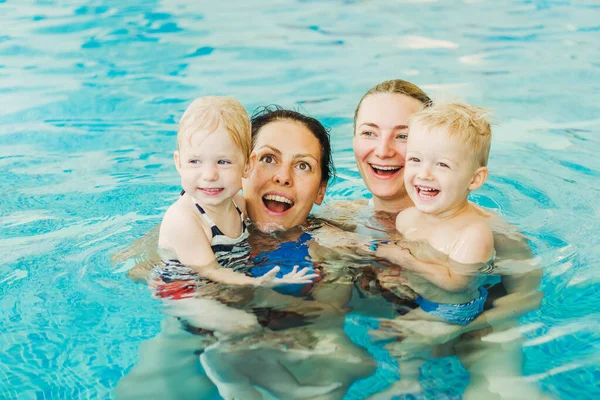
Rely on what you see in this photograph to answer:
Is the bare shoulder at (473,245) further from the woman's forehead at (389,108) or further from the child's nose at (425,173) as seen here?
the woman's forehead at (389,108)

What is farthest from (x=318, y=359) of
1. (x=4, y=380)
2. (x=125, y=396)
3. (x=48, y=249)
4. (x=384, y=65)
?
(x=384, y=65)

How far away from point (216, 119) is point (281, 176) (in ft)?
2.08

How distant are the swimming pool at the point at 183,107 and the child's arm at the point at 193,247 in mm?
293

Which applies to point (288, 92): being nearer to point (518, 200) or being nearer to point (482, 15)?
point (518, 200)

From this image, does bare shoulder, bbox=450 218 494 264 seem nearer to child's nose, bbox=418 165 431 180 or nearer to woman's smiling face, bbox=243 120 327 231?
child's nose, bbox=418 165 431 180

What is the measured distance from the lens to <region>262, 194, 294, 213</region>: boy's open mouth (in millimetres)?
4227

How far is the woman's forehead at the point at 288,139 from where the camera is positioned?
4.23 m

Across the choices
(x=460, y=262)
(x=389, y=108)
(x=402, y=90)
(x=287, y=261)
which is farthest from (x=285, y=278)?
(x=402, y=90)

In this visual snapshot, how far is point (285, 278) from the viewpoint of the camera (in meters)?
3.55

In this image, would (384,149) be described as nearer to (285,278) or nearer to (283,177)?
(283,177)

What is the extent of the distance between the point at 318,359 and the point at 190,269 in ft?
2.83

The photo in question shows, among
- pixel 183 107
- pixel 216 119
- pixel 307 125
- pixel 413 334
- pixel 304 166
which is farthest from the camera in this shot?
pixel 183 107

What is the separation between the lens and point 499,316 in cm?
354

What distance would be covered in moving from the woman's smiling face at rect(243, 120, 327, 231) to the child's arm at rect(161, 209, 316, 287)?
53cm
